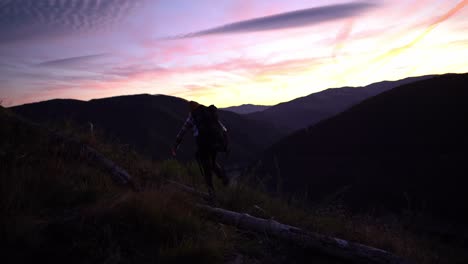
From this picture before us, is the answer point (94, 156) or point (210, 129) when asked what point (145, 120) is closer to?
point (94, 156)

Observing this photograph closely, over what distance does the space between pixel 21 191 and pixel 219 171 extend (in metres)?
3.44

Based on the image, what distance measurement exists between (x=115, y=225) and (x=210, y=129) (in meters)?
3.01

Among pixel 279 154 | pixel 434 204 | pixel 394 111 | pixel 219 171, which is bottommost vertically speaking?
pixel 434 204

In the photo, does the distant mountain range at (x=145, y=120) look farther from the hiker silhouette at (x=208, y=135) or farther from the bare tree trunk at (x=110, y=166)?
the hiker silhouette at (x=208, y=135)

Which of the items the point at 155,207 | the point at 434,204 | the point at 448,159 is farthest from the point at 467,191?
the point at 155,207

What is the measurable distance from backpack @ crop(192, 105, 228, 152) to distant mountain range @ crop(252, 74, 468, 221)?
69.4 feet

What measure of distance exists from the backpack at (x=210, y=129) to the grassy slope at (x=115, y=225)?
116 centimetres

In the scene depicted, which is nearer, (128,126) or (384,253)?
(384,253)

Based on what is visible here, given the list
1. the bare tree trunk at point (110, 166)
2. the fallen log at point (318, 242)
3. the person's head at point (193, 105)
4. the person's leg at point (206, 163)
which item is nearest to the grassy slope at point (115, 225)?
the fallen log at point (318, 242)

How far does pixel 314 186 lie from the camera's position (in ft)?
129

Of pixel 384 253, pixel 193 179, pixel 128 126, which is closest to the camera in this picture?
pixel 384 253

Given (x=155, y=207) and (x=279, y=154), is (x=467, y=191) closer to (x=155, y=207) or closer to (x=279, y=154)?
(x=279, y=154)

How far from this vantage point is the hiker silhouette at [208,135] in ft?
19.1

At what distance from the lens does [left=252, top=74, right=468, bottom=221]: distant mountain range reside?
32.8 m
